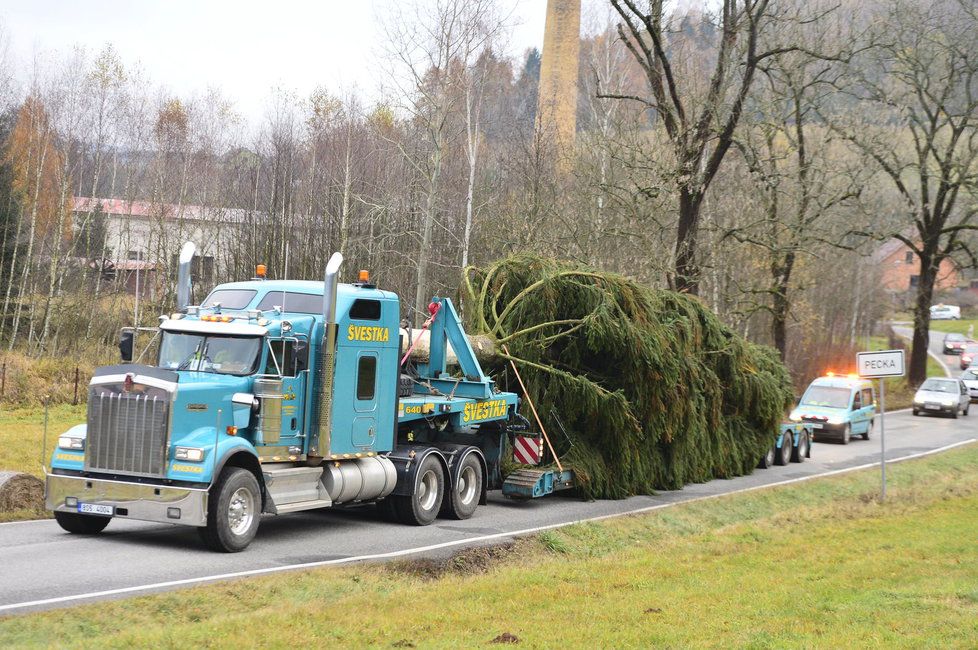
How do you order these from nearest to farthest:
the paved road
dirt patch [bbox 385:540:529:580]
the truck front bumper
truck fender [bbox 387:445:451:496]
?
the paved road
the truck front bumper
dirt patch [bbox 385:540:529:580]
truck fender [bbox 387:445:451:496]

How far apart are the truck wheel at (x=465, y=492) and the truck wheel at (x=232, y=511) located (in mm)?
4306

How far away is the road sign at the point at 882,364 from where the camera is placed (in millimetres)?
20000

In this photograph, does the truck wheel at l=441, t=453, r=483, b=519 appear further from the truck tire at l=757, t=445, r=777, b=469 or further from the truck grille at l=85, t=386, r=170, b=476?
the truck tire at l=757, t=445, r=777, b=469

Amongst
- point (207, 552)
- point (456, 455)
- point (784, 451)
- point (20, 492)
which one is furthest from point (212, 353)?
point (784, 451)

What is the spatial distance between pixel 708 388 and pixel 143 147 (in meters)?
39.0

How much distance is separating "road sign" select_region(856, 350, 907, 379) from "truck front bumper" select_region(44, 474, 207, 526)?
1323 cm

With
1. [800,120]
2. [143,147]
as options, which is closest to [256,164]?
[143,147]

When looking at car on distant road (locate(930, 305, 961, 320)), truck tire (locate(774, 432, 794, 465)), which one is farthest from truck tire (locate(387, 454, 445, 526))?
car on distant road (locate(930, 305, 961, 320))

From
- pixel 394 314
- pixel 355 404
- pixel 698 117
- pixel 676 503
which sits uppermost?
pixel 698 117

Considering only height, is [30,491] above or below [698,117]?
below

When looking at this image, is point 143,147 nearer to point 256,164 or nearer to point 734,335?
point 256,164

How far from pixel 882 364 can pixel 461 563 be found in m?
11.0

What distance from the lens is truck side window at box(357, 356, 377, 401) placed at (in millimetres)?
14953

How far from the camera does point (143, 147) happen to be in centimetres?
5303
